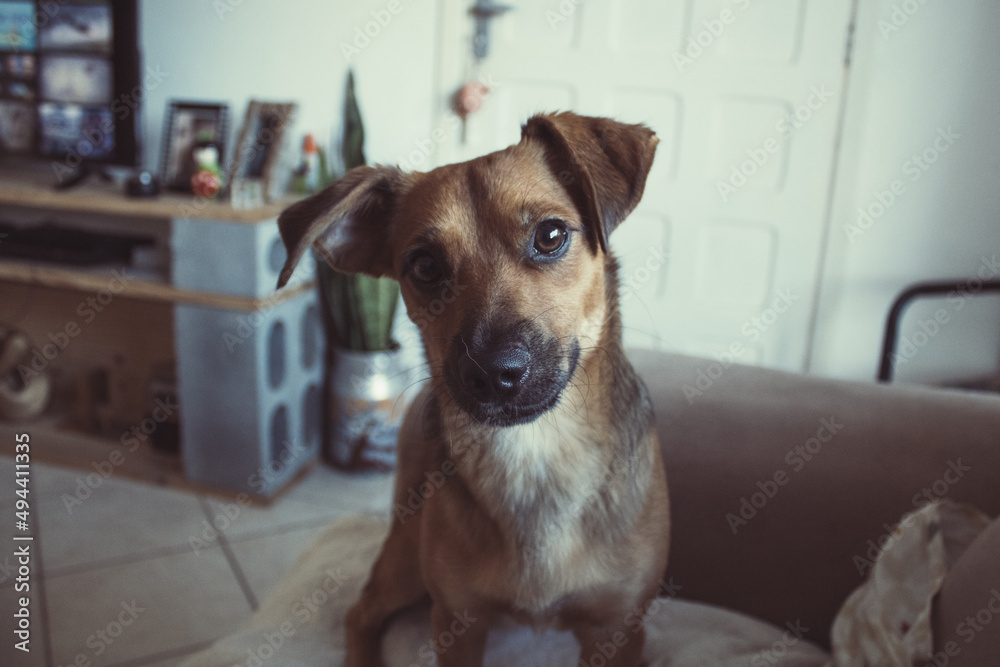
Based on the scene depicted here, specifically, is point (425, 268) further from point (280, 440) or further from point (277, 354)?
point (280, 440)

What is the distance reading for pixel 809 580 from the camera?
133 centimetres

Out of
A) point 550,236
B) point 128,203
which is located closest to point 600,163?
point 550,236

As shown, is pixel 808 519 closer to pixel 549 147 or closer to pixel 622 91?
pixel 549 147

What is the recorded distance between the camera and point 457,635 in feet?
3.78

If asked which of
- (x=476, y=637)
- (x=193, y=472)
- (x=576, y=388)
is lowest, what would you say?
(x=193, y=472)

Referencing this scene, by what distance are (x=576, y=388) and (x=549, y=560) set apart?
27 cm

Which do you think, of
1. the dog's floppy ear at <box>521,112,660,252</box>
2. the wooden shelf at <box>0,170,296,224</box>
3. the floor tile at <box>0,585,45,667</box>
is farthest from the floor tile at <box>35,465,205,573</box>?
the dog's floppy ear at <box>521,112,660,252</box>

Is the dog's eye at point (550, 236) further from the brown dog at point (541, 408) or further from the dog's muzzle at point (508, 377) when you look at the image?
the dog's muzzle at point (508, 377)

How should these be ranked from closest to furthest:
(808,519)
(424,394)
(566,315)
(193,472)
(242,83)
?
(566,315) < (808,519) < (424,394) < (193,472) < (242,83)

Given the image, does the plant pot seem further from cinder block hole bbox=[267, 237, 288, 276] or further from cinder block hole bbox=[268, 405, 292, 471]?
cinder block hole bbox=[267, 237, 288, 276]

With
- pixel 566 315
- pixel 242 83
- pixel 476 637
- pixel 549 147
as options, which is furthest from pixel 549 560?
pixel 242 83

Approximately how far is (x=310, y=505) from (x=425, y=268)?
1800mm

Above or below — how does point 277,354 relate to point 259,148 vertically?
below

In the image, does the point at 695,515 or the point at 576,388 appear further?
the point at 695,515
